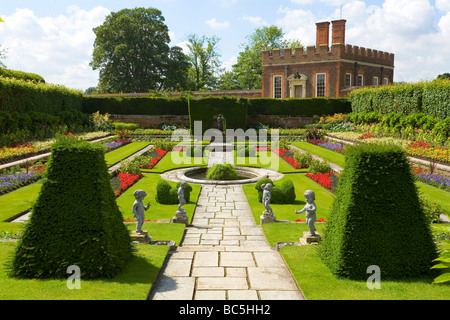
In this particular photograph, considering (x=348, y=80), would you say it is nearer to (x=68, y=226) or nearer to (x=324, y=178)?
(x=324, y=178)

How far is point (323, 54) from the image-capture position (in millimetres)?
34812

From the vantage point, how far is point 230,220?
27.9ft

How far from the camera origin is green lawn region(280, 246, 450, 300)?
412cm

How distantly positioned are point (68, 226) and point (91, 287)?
2.85 feet

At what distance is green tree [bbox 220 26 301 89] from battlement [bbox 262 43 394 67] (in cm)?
1337

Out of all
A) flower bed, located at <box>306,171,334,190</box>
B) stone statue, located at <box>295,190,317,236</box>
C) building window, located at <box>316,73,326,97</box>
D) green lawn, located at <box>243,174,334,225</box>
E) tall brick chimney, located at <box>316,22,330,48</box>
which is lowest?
green lawn, located at <box>243,174,334,225</box>

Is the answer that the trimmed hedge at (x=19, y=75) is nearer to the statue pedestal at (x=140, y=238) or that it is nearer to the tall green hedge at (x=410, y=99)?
the statue pedestal at (x=140, y=238)

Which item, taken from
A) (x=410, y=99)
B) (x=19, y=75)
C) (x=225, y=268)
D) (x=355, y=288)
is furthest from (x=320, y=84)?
(x=355, y=288)

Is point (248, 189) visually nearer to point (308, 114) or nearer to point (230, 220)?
point (230, 220)

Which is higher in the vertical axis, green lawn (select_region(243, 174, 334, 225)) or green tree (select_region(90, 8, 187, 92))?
green tree (select_region(90, 8, 187, 92))

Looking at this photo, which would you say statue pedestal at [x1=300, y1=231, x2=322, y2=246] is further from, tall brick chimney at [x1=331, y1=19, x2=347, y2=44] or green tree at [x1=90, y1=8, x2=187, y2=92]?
green tree at [x1=90, y1=8, x2=187, y2=92]

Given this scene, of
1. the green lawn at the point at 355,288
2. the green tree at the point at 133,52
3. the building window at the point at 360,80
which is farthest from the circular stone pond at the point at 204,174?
the green tree at the point at 133,52

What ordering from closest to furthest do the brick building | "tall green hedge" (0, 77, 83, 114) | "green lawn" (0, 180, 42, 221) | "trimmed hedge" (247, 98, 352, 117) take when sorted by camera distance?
"green lawn" (0, 180, 42, 221)
"tall green hedge" (0, 77, 83, 114)
"trimmed hedge" (247, 98, 352, 117)
the brick building

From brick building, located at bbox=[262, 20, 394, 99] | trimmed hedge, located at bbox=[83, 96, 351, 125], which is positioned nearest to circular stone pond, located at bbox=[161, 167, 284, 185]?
trimmed hedge, located at bbox=[83, 96, 351, 125]
